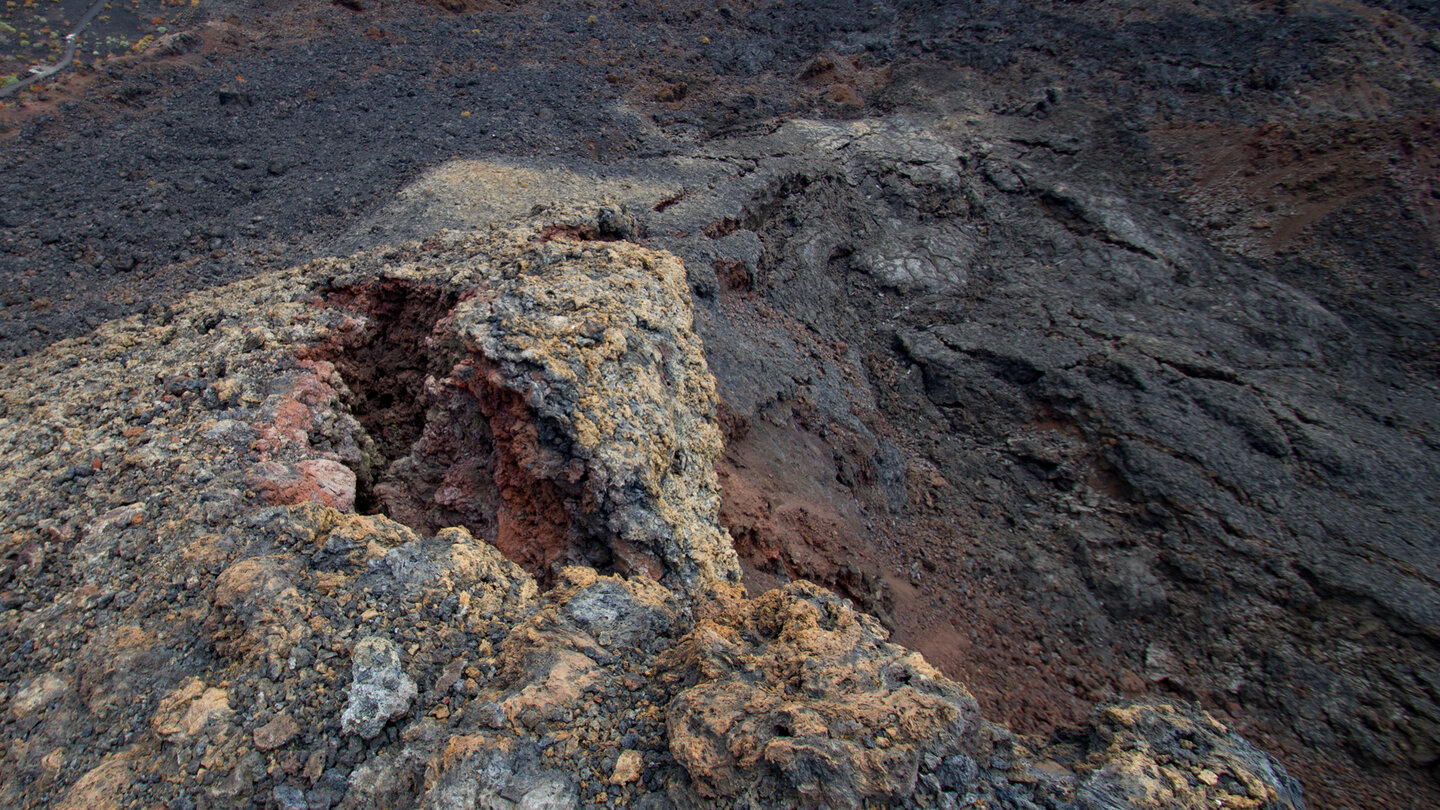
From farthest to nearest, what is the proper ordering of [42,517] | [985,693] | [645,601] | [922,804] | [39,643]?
[985,693] < [42,517] < [645,601] < [39,643] < [922,804]

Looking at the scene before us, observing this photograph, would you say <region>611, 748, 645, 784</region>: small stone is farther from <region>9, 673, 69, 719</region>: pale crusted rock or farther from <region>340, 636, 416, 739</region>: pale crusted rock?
<region>9, 673, 69, 719</region>: pale crusted rock

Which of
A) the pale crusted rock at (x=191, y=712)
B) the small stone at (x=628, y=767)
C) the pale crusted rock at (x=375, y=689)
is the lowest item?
the pale crusted rock at (x=191, y=712)

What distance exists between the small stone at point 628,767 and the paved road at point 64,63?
14.6m

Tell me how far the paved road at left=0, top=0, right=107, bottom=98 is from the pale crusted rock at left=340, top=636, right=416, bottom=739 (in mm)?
13696

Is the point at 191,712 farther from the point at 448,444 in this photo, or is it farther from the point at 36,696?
the point at 448,444

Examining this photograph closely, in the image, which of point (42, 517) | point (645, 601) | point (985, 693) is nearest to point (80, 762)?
point (42, 517)

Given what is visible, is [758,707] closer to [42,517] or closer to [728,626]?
[728,626]

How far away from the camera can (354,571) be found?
2779 mm

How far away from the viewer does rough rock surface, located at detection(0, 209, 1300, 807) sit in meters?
2.20

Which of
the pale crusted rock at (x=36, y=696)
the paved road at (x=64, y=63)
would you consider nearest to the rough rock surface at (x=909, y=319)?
the pale crusted rock at (x=36, y=696)

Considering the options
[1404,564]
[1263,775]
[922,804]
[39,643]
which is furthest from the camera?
[1404,564]

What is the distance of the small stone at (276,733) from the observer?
226cm

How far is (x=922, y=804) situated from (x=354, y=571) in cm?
225

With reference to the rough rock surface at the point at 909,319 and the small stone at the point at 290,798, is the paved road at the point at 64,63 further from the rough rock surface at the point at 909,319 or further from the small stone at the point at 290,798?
the small stone at the point at 290,798
